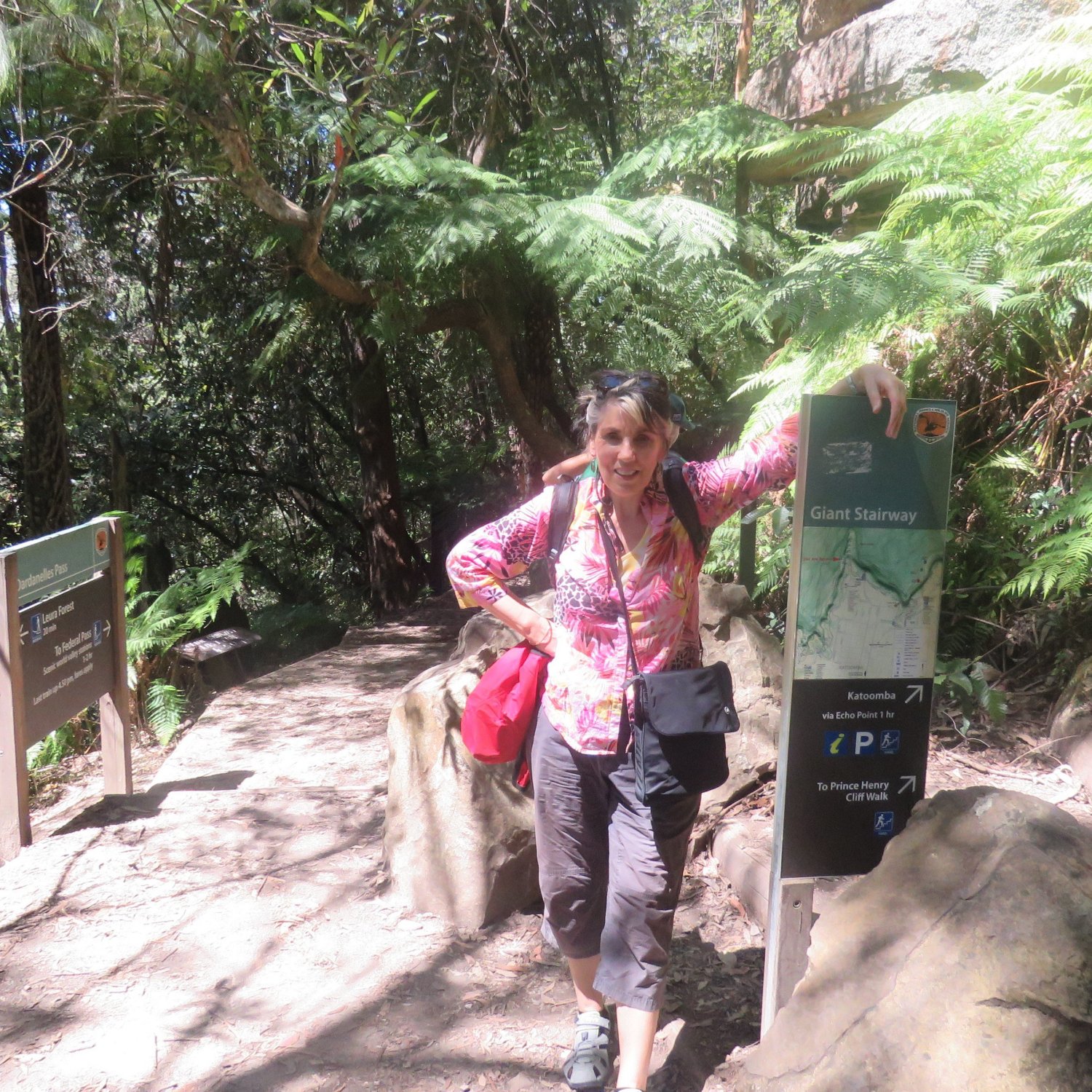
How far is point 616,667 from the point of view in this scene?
2418 mm

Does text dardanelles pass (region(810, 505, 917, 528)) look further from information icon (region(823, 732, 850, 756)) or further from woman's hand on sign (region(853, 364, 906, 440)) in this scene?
information icon (region(823, 732, 850, 756))

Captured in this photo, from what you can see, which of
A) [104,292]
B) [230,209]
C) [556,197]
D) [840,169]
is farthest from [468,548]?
[104,292]

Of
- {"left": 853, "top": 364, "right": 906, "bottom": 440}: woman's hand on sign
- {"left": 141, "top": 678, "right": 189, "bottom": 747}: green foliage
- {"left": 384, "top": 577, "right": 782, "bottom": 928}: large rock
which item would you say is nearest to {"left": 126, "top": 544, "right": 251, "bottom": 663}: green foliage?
{"left": 141, "top": 678, "right": 189, "bottom": 747}: green foliage

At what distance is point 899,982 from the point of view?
1.92 metres

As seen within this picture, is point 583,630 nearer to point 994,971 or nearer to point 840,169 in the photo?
point 994,971

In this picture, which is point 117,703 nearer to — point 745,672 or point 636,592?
point 745,672

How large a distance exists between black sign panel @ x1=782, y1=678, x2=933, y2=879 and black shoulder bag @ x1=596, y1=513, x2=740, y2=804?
7.7 inches

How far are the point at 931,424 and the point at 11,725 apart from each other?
3814 mm

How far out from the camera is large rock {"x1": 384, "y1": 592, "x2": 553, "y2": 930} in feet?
11.4

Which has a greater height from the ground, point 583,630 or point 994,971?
point 583,630

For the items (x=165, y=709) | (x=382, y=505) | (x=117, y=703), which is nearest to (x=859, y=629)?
(x=117, y=703)

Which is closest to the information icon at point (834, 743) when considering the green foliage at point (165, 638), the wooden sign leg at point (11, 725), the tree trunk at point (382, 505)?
the wooden sign leg at point (11, 725)

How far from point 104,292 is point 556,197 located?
6.36m

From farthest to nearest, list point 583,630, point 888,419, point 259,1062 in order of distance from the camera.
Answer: point 259,1062 < point 583,630 < point 888,419
